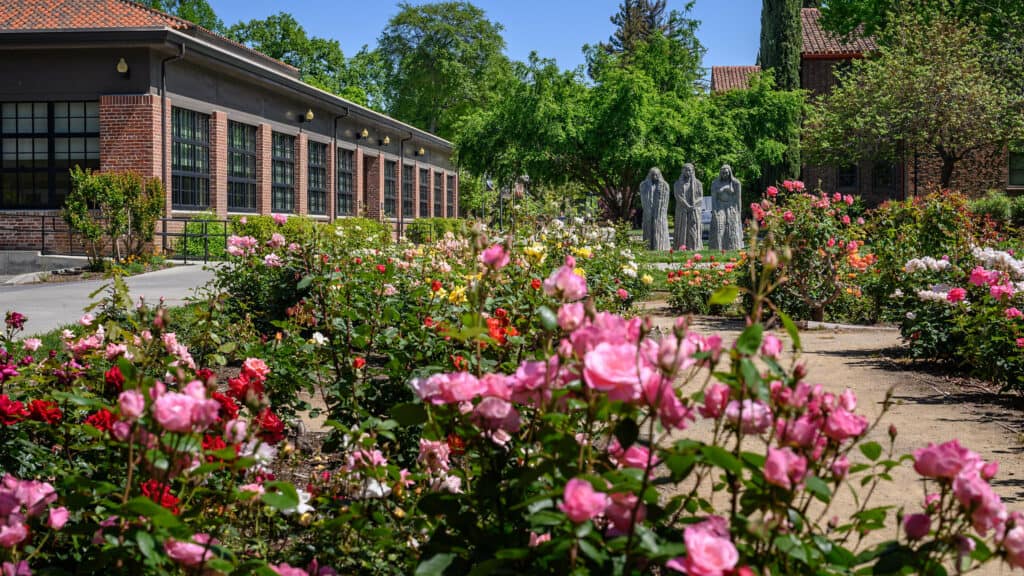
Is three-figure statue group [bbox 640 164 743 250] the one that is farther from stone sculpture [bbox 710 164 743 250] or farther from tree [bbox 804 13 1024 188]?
tree [bbox 804 13 1024 188]

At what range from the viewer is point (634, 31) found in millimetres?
76000

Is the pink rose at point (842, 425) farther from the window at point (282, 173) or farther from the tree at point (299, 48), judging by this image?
the tree at point (299, 48)

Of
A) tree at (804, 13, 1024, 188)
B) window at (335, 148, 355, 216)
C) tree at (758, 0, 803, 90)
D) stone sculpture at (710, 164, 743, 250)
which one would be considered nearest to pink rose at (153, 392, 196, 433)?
stone sculpture at (710, 164, 743, 250)

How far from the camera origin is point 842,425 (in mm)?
1737

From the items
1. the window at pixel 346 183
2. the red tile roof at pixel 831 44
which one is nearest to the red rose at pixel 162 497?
the window at pixel 346 183

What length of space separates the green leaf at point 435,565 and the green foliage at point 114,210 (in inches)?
667

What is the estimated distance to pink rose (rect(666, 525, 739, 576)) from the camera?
1.38 meters

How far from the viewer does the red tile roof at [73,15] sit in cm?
2136

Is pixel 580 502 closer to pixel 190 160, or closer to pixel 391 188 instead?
pixel 190 160

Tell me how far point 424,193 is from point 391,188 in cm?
504

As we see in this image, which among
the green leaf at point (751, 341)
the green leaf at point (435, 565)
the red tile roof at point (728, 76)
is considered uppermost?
the red tile roof at point (728, 76)

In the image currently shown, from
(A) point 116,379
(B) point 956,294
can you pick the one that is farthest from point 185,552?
(B) point 956,294

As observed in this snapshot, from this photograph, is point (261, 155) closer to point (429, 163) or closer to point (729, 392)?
point (429, 163)

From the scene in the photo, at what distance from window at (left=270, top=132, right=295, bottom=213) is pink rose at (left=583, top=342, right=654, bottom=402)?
84.2 feet
